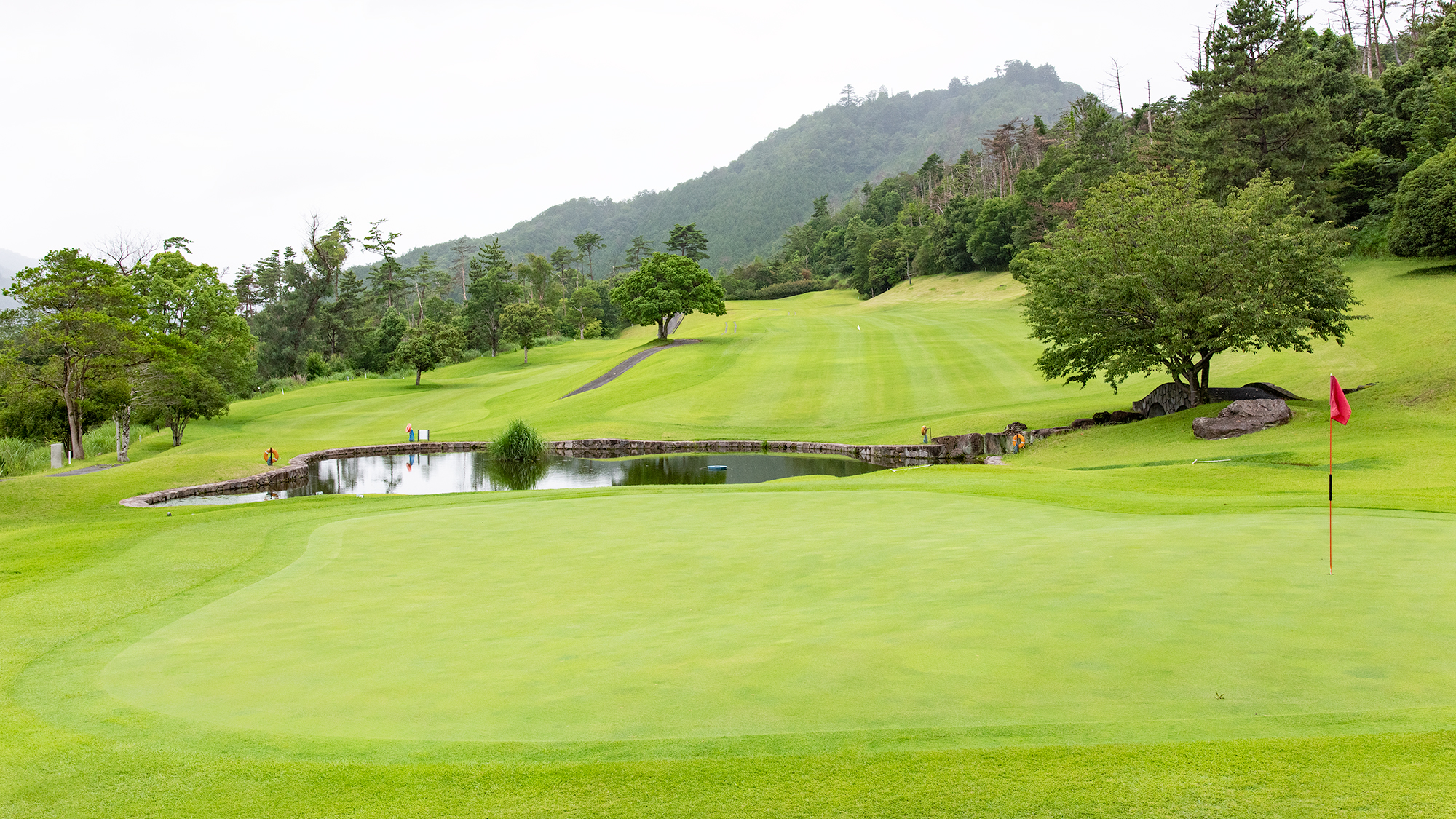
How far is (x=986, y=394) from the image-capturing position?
36594 millimetres

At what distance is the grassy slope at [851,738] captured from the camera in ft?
11.3

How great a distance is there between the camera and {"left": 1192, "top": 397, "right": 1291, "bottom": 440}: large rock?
22.0 metres

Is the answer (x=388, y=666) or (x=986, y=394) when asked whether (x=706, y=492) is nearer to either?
(x=388, y=666)

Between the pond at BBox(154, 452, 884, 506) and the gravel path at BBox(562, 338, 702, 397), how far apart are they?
47.0 ft

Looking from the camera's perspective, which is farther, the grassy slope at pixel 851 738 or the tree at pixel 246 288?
the tree at pixel 246 288

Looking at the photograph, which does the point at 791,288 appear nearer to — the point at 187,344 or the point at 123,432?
the point at 187,344

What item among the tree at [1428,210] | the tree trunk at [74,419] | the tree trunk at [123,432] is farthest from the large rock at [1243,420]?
the tree trunk at [123,432]

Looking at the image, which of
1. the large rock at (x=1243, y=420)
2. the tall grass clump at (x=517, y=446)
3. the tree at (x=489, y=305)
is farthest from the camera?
the tree at (x=489, y=305)

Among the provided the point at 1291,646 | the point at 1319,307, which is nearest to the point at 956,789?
the point at 1291,646

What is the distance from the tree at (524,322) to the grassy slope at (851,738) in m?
34.1

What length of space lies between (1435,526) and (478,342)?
3128 inches

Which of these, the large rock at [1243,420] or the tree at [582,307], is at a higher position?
the tree at [582,307]

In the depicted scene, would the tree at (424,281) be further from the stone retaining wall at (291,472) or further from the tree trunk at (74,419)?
the tree trunk at (74,419)

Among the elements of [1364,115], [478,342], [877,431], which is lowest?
[877,431]
